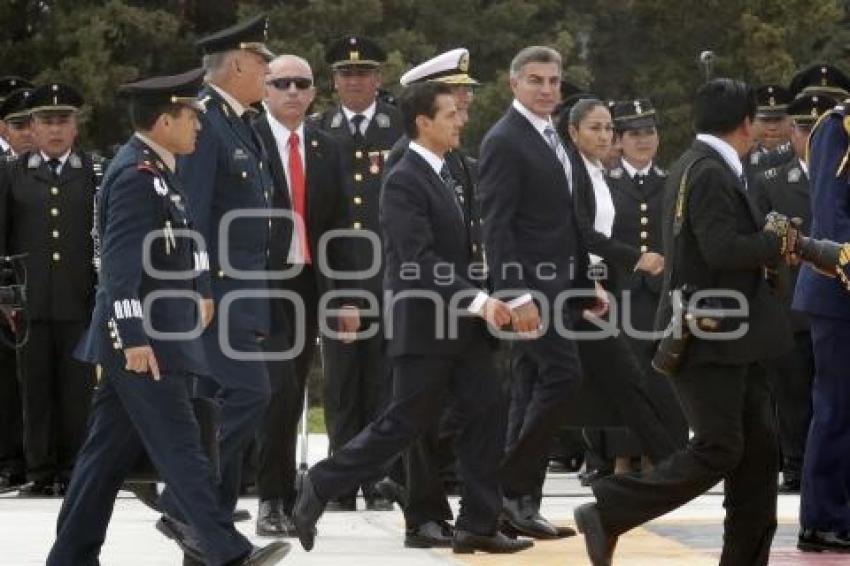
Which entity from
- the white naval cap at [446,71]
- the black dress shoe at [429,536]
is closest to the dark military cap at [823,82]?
the white naval cap at [446,71]

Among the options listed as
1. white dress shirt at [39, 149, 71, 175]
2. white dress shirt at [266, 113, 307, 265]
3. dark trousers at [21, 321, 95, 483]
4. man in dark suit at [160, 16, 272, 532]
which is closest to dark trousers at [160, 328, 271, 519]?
man in dark suit at [160, 16, 272, 532]

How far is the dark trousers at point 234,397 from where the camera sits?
10.6m

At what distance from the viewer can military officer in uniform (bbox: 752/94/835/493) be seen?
14.6 meters

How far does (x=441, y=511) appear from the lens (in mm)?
11906

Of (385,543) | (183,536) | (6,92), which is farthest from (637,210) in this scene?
(183,536)

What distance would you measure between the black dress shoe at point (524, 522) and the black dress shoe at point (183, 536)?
6.68 ft

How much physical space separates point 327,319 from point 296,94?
1.09 m

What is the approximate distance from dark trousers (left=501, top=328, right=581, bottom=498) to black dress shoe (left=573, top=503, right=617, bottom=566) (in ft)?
5.53

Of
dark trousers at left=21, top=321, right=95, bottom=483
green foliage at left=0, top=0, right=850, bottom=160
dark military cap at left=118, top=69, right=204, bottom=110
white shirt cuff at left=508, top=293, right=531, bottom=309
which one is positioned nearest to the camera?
dark military cap at left=118, top=69, right=204, bottom=110

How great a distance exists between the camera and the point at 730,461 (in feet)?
32.7

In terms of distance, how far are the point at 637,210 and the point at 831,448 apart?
4.18 m

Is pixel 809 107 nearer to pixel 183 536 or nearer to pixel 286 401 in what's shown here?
pixel 286 401

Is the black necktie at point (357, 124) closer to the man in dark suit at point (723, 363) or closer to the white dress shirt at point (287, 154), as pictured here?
the white dress shirt at point (287, 154)

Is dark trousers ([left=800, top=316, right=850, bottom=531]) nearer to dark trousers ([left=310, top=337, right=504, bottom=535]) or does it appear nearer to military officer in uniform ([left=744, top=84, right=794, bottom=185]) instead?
dark trousers ([left=310, top=337, right=504, bottom=535])
